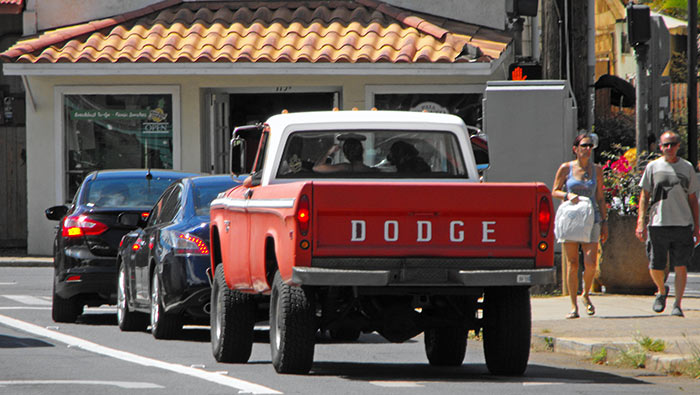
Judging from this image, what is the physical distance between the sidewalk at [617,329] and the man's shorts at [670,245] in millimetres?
514

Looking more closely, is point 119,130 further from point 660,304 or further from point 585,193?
point 660,304

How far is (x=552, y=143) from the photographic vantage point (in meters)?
16.9

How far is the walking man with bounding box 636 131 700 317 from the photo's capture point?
13773mm

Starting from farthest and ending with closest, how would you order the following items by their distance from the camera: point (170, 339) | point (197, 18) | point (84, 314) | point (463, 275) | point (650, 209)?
point (197, 18), point (84, 314), point (650, 209), point (170, 339), point (463, 275)

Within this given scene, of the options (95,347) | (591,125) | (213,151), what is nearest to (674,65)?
(213,151)

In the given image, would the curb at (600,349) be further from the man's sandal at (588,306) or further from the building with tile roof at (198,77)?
the building with tile roof at (198,77)

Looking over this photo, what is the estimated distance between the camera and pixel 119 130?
25219mm

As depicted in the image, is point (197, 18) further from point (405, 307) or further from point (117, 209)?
point (405, 307)

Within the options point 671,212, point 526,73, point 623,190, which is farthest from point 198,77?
point 671,212

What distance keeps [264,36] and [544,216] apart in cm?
1593

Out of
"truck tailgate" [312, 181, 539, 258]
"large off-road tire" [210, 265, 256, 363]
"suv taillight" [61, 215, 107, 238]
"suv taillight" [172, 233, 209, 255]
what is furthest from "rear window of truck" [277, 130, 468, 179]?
"suv taillight" [61, 215, 107, 238]

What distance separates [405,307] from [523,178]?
7.49 m

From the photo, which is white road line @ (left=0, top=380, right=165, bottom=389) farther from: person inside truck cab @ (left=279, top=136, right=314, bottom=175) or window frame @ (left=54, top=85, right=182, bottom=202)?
window frame @ (left=54, top=85, right=182, bottom=202)

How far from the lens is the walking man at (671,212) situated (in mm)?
13773
